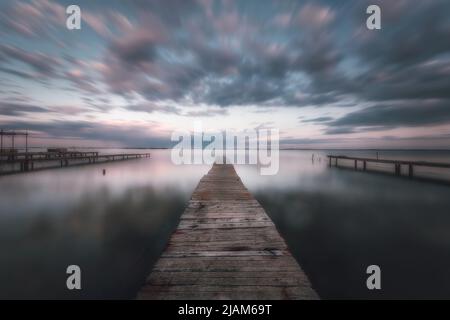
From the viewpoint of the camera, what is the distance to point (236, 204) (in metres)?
7.42

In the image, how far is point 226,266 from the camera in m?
3.32

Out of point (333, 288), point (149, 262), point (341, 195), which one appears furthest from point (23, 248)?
point (341, 195)

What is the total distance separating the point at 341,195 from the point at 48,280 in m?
17.6

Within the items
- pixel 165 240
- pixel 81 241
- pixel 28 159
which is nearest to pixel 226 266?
pixel 165 240

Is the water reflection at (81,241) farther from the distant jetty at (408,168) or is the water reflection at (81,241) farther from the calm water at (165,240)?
the distant jetty at (408,168)

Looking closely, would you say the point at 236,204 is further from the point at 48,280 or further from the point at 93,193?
the point at 93,193

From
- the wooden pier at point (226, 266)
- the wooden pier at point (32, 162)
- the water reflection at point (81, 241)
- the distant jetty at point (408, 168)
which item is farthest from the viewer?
the wooden pier at point (32, 162)

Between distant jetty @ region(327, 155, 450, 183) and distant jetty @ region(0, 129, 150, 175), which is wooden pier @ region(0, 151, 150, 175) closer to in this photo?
distant jetty @ region(0, 129, 150, 175)

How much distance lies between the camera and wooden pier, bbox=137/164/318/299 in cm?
272

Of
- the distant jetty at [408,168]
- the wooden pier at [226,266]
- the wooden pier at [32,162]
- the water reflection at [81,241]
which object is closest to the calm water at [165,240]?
the water reflection at [81,241]

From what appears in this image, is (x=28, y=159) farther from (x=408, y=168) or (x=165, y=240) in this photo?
(x=408, y=168)

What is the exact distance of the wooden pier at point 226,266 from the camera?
107 inches

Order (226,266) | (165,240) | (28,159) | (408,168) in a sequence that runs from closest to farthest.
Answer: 1. (226,266)
2. (165,240)
3. (28,159)
4. (408,168)

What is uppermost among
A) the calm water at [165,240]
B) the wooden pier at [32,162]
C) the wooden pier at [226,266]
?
the wooden pier at [32,162]
